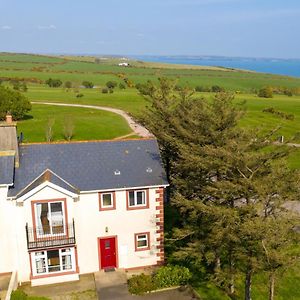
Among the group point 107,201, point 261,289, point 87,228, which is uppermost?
point 107,201

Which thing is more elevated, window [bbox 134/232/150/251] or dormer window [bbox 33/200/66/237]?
dormer window [bbox 33/200/66/237]

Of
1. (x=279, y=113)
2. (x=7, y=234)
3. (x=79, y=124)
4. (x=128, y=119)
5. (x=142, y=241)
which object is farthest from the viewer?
(x=279, y=113)

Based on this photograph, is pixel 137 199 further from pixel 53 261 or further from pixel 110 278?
pixel 53 261

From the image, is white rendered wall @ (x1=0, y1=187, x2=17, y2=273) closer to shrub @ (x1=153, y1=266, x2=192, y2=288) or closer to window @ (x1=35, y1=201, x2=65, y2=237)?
window @ (x1=35, y1=201, x2=65, y2=237)

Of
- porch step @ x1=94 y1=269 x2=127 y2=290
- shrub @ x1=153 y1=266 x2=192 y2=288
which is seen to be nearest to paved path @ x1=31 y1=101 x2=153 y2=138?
porch step @ x1=94 y1=269 x2=127 y2=290

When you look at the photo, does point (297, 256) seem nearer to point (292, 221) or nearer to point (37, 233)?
point (292, 221)

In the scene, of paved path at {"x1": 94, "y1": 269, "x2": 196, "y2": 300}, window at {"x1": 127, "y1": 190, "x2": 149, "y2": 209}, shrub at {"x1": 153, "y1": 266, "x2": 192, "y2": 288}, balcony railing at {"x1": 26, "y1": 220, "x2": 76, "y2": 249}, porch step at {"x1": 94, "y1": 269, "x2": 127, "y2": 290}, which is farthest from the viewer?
window at {"x1": 127, "y1": 190, "x2": 149, "y2": 209}

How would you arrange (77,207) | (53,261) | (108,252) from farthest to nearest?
(108,252), (53,261), (77,207)

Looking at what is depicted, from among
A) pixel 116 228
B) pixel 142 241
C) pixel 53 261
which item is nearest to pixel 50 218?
pixel 53 261
